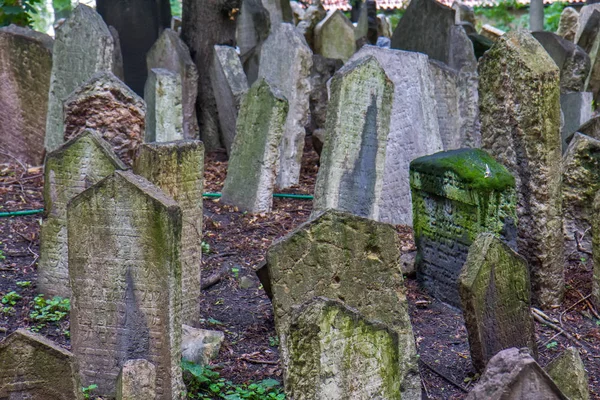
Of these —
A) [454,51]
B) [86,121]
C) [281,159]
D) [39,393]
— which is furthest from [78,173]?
[454,51]

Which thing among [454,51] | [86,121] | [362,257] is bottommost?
[362,257]

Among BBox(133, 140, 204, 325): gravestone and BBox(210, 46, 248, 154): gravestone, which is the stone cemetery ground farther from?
BBox(210, 46, 248, 154): gravestone

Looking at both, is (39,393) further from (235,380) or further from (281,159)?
(281,159)

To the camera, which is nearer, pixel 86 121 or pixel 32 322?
pixel 32 322

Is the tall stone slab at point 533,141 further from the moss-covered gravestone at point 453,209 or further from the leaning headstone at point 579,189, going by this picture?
the leaning headstone at point 579,189

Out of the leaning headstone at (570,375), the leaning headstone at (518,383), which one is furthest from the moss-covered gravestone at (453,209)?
the leaning headstone at (518,383)

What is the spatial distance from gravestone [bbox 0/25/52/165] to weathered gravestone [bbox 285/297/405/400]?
6.86 metres

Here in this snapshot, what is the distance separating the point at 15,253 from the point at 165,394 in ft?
9.48

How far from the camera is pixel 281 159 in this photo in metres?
10.1

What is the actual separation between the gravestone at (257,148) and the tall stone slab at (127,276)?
377 cm

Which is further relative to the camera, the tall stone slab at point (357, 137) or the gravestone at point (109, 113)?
the tall stone slab at point (357, 137)

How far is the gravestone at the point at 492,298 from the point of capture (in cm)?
553

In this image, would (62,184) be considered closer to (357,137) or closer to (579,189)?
(357,137)

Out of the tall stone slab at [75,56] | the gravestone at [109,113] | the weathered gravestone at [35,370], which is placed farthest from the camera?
the tall stone slab at [75,56]
